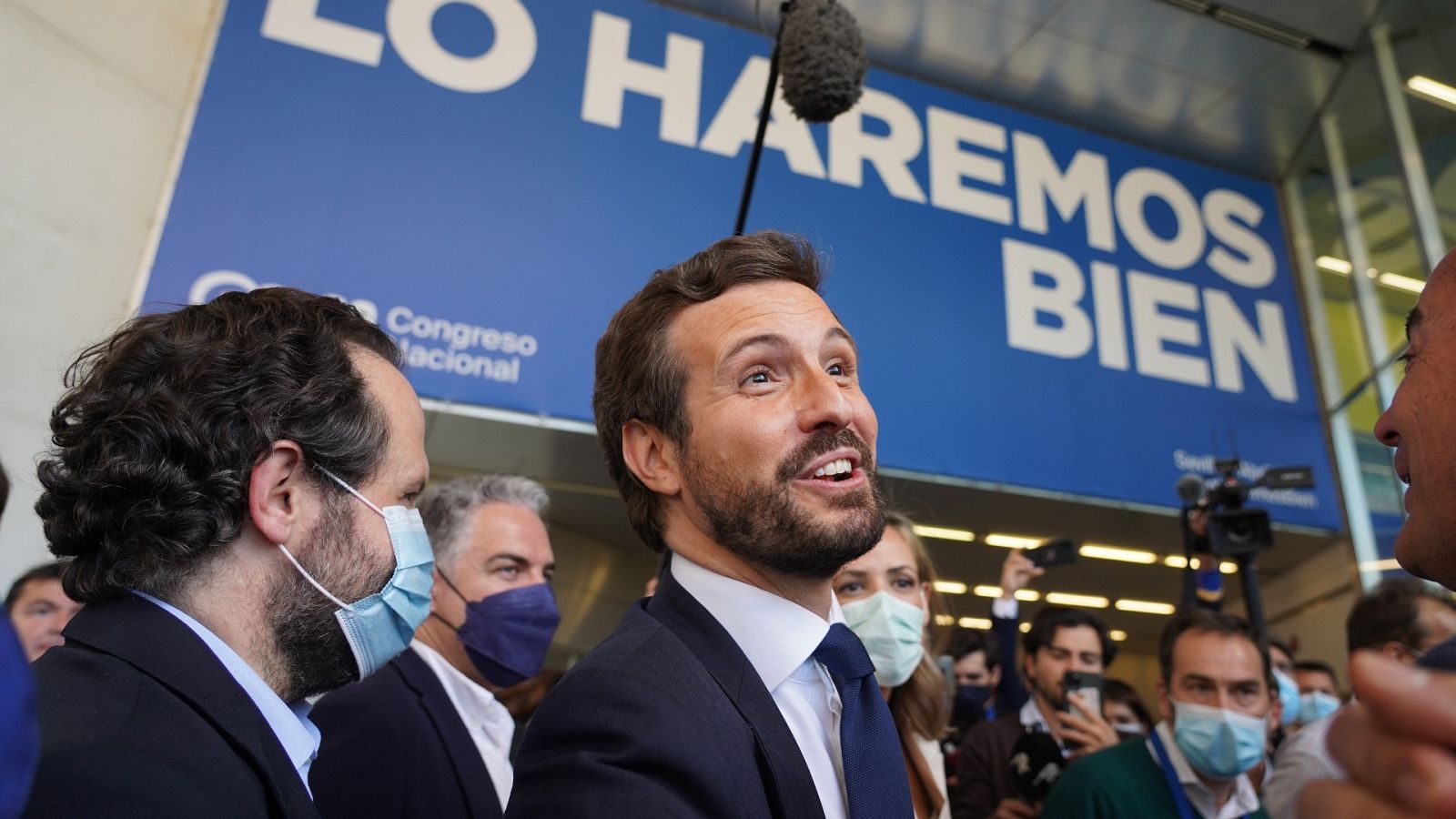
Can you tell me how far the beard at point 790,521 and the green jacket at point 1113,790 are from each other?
4.88ft

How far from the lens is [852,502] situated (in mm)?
1353

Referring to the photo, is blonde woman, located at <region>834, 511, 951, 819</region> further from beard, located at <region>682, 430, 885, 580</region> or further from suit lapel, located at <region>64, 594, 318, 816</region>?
suit lapel, located at <region>64, 594, 318, 816</region>

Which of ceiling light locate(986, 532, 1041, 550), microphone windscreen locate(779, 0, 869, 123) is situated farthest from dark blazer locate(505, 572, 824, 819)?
ceiling light locate(986, 532, 1041, 550)

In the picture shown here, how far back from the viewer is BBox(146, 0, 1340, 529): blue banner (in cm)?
489

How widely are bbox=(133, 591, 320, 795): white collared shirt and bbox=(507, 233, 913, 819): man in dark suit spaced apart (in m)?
0.42

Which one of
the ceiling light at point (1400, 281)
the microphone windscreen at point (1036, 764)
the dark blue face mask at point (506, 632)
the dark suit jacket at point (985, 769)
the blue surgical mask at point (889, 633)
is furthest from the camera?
the ceiling light at point (1400, 281)

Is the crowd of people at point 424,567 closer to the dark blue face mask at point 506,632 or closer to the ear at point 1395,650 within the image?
the dark blue face mask at point 506,632

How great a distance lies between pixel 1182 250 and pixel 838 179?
2.65 metres

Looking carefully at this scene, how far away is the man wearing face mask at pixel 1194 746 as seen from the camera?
2500 mm

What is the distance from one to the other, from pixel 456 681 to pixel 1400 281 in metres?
6.85

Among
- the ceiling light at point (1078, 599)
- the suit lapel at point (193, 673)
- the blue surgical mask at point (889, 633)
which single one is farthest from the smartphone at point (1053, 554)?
the ceiling light at point (1078, 599)

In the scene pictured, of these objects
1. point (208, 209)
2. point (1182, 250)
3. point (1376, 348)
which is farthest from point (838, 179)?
point (1376, 348)

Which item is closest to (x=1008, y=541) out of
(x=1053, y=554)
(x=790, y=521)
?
(x=1053, y=554)

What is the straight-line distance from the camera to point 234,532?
1.39 metres
